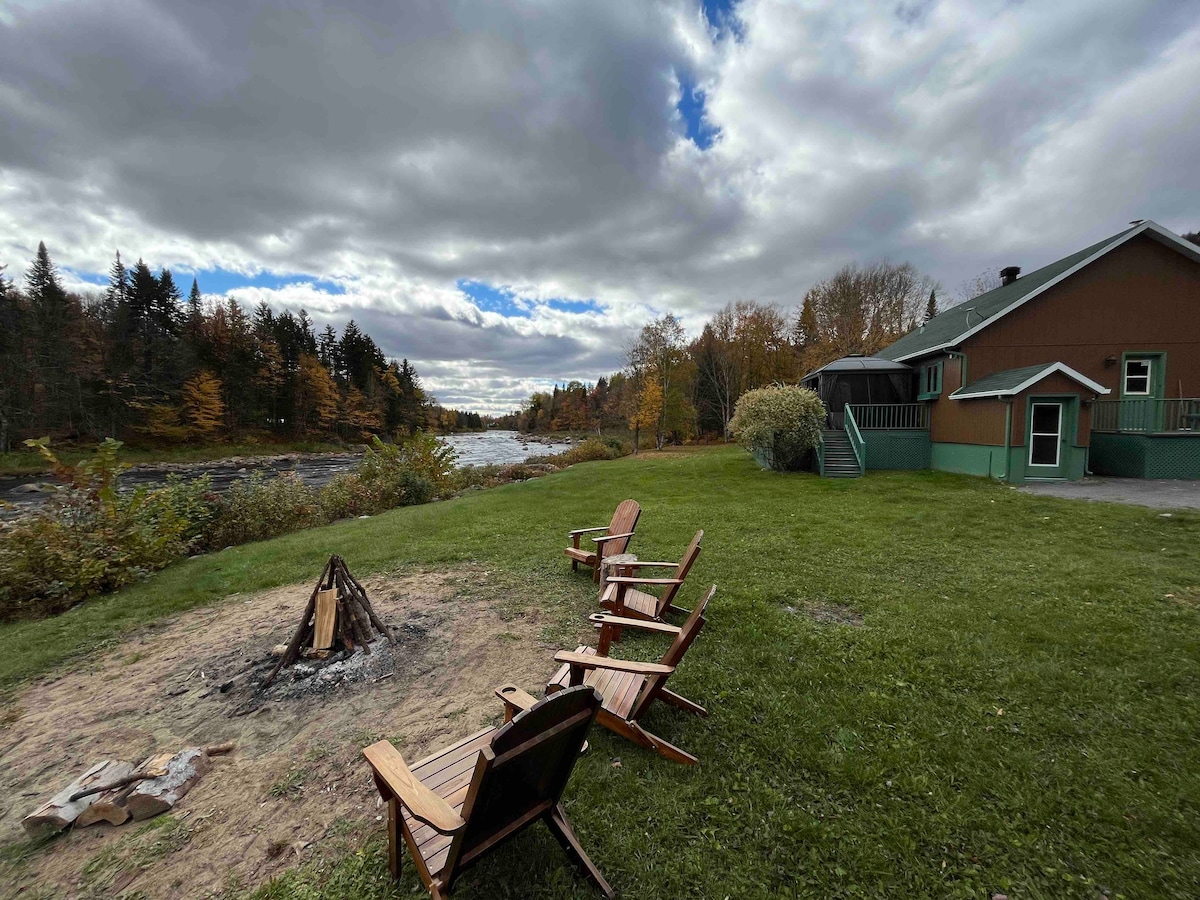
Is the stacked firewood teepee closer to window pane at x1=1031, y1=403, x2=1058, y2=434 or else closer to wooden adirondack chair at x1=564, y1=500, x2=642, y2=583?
wooden adirondack chair at x1=564, y1=500, x2=642, y2=583

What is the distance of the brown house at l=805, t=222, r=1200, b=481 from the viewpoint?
1180 cm

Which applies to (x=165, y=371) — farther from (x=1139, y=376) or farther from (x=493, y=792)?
(x=1139, y=376)

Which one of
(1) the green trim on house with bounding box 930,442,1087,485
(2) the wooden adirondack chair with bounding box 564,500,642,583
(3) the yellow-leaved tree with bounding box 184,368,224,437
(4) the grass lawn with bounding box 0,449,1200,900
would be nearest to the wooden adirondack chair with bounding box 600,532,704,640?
(4) the grass lawn with bounding box 0,449,1200,900

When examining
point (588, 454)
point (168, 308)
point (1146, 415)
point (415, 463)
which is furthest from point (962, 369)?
point (168, 308)

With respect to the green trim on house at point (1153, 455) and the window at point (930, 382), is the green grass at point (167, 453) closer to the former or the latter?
the window at point (930, 382)

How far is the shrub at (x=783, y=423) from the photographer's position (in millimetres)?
14930

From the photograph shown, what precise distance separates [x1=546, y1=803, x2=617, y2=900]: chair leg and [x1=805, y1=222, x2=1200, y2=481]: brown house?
49.0 ft

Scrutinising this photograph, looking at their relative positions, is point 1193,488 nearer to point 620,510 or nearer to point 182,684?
point 620,510

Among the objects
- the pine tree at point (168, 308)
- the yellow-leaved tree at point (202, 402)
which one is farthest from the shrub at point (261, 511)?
the pine tree at point (168, 308)

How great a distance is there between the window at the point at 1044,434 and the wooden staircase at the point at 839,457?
166 inches

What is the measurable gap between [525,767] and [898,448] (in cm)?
1762

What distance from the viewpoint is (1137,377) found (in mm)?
13336

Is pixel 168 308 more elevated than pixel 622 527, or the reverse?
pixel 168 308

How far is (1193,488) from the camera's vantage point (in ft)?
32.7
